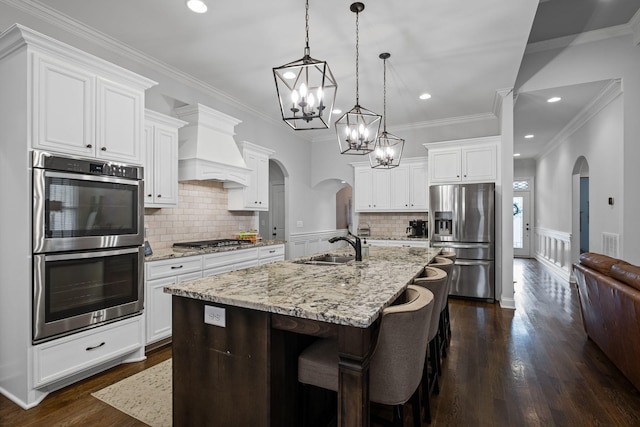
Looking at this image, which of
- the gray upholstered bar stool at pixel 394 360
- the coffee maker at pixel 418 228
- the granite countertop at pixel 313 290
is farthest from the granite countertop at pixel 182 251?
the coffee maker at pixel 418 228

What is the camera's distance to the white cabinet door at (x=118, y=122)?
8.64ft

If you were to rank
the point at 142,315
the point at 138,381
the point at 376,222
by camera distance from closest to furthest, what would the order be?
the point at 138,381
the point at 142,315
the point at 376,222

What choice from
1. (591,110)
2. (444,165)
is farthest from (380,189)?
(591,110)

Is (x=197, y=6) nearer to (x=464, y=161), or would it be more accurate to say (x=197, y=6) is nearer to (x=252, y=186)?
(x=252, y=186)

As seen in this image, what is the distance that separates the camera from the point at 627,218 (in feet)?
13.4

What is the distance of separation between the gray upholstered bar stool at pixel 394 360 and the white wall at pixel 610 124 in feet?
13.7

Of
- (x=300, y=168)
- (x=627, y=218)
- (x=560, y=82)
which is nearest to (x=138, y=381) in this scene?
(x=300, y=168)

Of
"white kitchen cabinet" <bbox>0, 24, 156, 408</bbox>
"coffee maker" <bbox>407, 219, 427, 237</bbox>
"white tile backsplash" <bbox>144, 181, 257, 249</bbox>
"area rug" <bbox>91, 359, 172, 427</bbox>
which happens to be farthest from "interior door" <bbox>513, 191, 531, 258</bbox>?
"white kitchen cabinet" <bbox>0, 24, 156, 408</bbox>

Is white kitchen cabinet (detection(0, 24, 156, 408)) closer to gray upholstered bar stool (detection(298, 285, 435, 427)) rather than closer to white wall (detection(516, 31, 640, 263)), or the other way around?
gray upholstered bar stool (detection(298, 285, 435, 427))

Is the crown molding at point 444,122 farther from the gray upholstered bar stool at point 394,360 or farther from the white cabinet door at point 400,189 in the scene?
the gray upholstered bar stool at point 394,360

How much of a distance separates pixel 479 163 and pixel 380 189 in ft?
5.73

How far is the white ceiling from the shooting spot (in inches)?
111

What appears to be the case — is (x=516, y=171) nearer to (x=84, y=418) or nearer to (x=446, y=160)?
(x=446, y=160)

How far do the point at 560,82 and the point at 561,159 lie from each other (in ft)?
11.1
